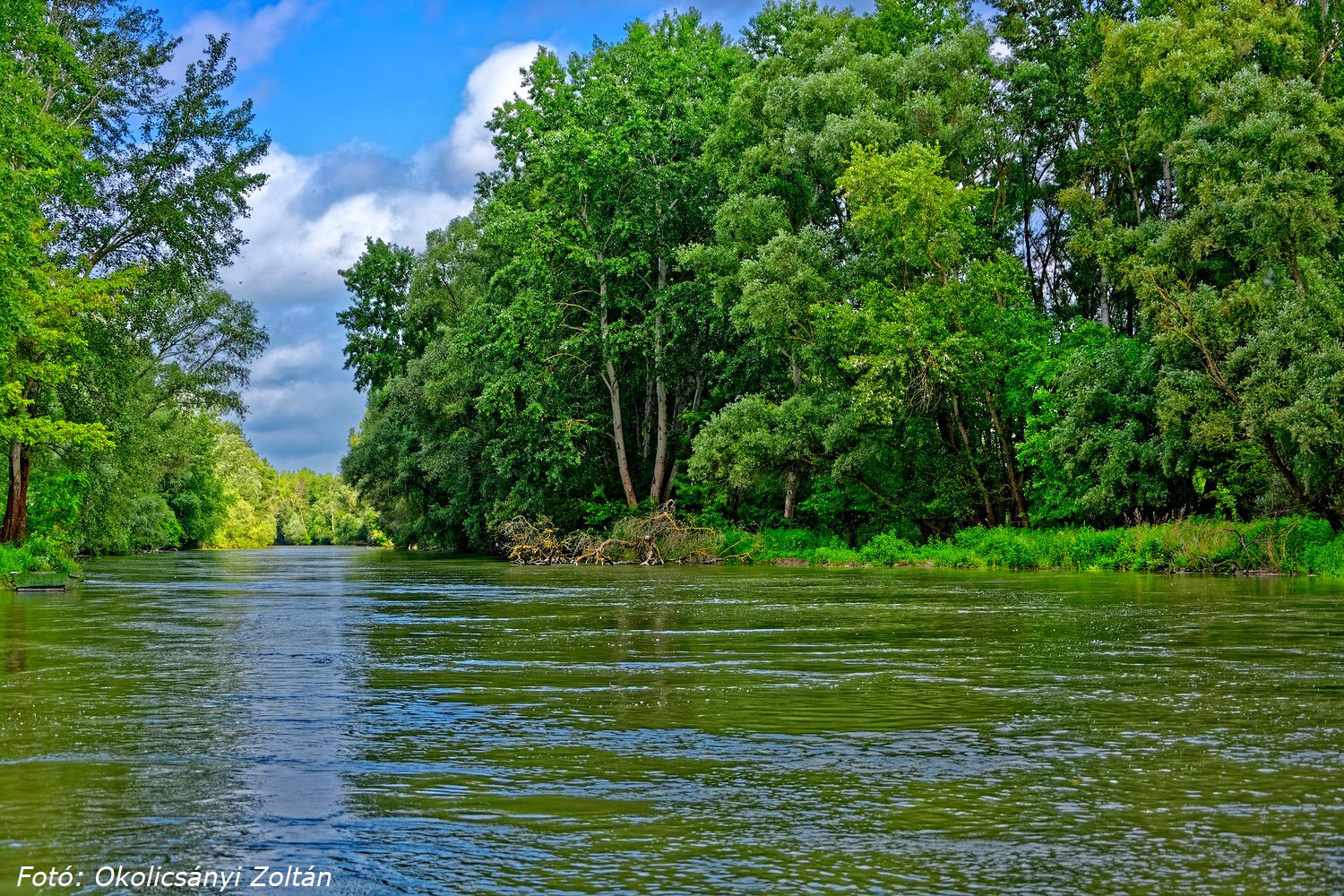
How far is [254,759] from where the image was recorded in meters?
7.88

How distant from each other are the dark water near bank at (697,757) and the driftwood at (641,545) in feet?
98.3

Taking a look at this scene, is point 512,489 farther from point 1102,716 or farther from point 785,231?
point 1102,716

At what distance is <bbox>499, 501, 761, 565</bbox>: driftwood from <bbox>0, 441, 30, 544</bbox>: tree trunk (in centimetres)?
1694

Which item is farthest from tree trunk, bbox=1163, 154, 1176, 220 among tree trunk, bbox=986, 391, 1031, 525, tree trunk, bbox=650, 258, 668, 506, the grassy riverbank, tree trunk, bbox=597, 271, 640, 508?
tree trunk, bbox=597, 271, 640, 508

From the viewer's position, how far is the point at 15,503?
41.9 meters

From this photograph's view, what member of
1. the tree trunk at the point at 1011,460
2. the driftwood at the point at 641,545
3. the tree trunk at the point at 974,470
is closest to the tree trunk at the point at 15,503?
the driftwood at the point at 641,545

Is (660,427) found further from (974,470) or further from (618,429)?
(974,470)

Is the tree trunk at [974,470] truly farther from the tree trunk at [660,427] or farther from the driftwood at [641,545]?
the tree trunk at [660,427]

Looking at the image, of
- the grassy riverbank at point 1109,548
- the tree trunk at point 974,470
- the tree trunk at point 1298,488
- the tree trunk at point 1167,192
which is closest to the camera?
the tree trunk at point 1298,488

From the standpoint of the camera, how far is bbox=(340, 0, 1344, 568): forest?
34188 millimetres

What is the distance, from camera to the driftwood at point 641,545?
156ft

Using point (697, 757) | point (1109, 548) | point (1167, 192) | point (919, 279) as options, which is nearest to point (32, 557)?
point (919, 279)

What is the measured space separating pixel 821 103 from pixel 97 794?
44.0 m

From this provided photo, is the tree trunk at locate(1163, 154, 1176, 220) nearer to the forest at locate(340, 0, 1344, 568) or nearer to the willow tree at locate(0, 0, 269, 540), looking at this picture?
the forest at locate(340, 0, 1344, 568)
